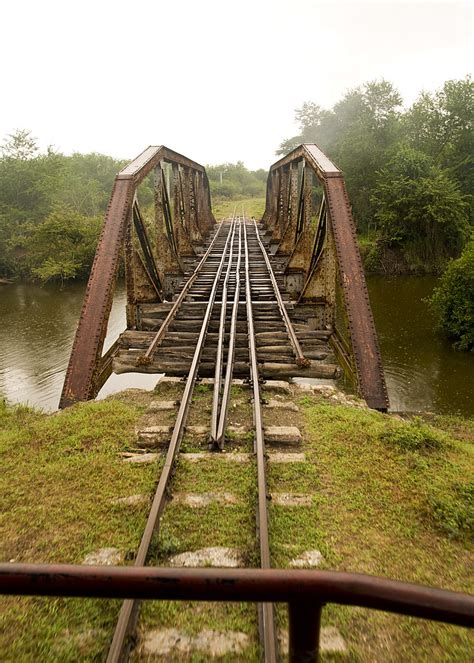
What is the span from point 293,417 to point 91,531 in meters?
2.44

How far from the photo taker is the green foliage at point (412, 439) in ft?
13.5

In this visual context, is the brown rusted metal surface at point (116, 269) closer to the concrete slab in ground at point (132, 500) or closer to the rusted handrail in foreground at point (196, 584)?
the concrete slab in ground at point (132, 500)

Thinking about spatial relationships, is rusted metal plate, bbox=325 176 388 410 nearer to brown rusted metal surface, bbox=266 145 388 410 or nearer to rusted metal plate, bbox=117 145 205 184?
brown rusted metal surface, bbox=266 145 388 410

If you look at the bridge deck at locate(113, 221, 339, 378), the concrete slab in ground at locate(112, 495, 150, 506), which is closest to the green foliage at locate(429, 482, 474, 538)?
the concrete slab in ground at locate(112, 495, 150, 506)

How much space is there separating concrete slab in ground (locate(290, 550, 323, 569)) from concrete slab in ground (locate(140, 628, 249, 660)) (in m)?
0.62

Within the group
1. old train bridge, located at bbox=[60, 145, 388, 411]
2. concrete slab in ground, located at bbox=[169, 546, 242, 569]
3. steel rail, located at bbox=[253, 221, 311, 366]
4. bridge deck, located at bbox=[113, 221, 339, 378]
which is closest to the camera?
Result: concrete slab in ground, located at bbox=[169, 546, 242, 569]

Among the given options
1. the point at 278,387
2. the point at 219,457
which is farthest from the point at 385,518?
the point at 278,387

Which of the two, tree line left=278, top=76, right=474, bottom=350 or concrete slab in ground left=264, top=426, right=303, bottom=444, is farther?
tree line left=278, top=76, right=474, bottom=350

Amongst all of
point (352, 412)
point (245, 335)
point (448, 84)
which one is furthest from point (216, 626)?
point (448, 84)

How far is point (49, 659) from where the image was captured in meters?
2.05

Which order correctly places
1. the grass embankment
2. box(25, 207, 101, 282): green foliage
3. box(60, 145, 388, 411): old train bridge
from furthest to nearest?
1. the grass embankment
2. box(25, 207, 101, 282): green foliage
3. box(60, 145, 388, 411): old train bridge

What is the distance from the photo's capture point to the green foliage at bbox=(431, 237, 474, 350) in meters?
12.0

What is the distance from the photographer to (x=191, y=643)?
2137 millimetres

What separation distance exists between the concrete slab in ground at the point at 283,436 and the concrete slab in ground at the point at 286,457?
193mm
